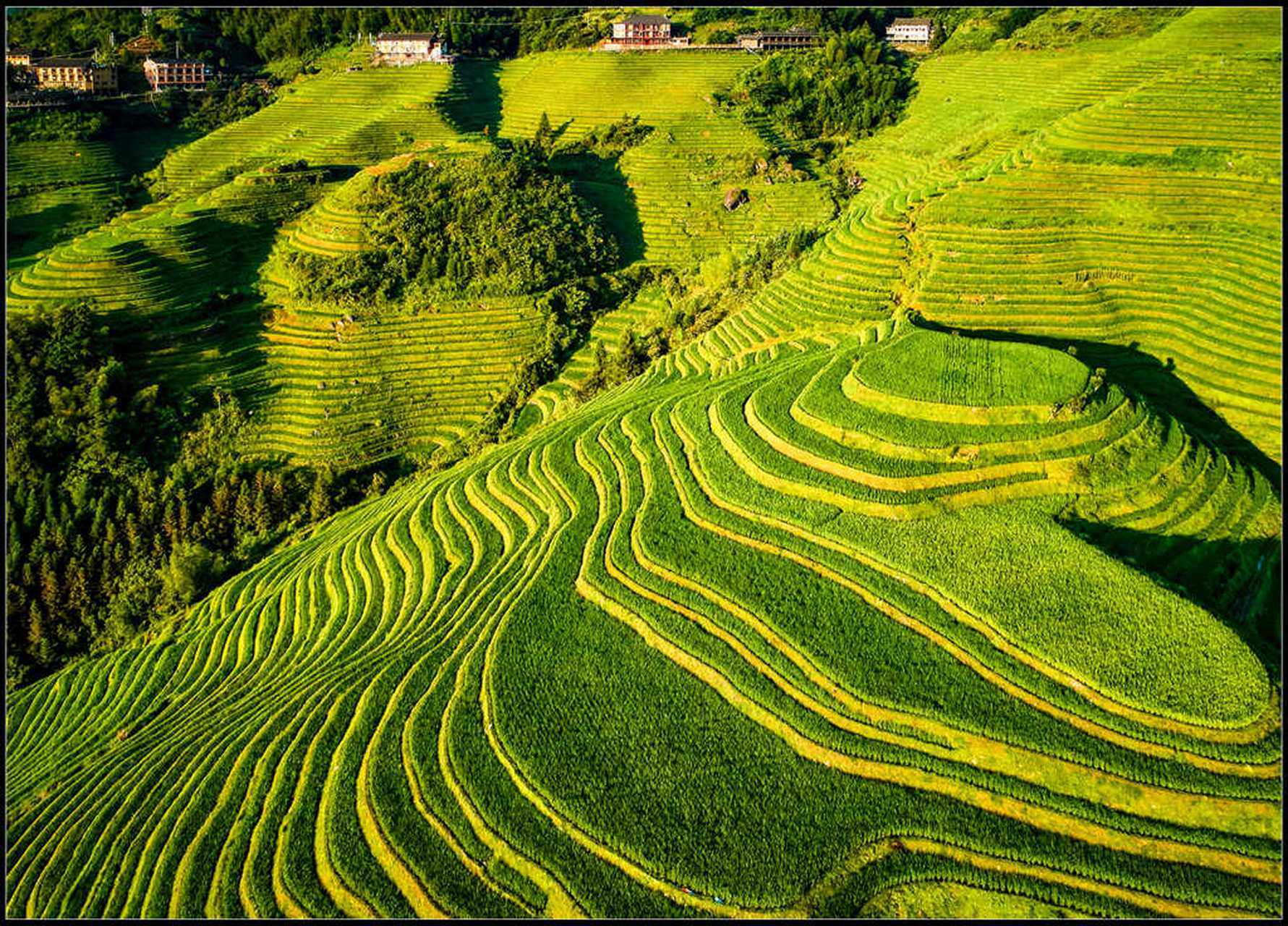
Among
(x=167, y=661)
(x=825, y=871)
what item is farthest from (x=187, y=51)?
(x=825, y=871)

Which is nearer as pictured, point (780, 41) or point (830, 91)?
point (830, 91)

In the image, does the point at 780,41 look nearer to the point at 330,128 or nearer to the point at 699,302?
the point at 330,128

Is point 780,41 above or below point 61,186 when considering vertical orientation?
above

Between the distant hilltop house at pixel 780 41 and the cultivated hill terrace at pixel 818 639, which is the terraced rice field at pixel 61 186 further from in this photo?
the distant hilltop house at pixel 780 41

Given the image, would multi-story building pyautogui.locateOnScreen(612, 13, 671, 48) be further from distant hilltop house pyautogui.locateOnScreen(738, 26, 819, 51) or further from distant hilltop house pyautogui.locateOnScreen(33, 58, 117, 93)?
distant hilltop house pyautogui.locateOnScreen(33, 58, 117, 93)

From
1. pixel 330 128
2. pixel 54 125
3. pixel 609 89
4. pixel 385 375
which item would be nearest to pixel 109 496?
pixel 385 375
